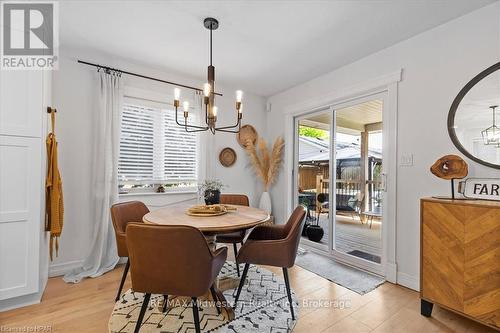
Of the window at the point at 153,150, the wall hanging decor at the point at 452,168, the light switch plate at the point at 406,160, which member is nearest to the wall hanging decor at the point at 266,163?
the window at the point at 153,150

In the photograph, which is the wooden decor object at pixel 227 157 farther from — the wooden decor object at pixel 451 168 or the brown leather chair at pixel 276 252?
the wooden decor object at pixel 451 168

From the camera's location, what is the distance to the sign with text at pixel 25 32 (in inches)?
78.5

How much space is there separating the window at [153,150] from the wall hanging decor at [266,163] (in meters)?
1.01

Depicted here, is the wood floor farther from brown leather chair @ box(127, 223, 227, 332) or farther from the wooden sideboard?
brown leather chair @ box(127, 223, 227, 332)

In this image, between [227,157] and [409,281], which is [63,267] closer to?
[227,157]

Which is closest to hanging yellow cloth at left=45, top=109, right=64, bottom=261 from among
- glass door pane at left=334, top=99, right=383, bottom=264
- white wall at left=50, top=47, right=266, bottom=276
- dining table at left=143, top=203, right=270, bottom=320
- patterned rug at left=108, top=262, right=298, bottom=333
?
white wall at left=50, top=47, right=266, bottom=276

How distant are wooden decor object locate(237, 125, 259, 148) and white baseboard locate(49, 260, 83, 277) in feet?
9.01

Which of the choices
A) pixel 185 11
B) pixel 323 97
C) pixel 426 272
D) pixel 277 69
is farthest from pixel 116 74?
pixel 426 272

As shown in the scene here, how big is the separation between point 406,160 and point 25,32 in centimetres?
375

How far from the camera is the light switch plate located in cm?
248

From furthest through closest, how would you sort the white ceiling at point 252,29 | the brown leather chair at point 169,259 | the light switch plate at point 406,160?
the light switch plate at point 406,160, the white ceiling at point 252,29, the brown leather chair at point 169,259

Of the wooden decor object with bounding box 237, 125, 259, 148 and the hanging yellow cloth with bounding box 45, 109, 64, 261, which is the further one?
the wooden decor object with bounding box 237, 125, 259, 148

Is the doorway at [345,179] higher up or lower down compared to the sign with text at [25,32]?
lower down

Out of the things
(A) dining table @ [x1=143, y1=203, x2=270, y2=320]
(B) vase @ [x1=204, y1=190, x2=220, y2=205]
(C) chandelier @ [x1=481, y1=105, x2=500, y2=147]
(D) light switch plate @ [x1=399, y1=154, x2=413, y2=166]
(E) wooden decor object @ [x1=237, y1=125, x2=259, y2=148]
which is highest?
(E) wooden decor object @ [x1=237, y1=125, x2=259, y2=148]
